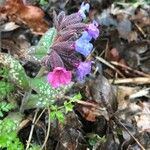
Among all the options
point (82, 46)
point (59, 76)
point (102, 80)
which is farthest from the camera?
point (102, 80)

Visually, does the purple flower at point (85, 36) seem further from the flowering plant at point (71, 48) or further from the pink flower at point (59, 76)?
the pink flower at point (59, 76)

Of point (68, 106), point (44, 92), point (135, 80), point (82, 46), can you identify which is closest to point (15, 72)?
point (44, 92)

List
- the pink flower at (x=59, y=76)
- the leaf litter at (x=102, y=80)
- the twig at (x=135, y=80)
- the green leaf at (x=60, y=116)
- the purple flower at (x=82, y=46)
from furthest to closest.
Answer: the twig at (x=135, y=80)
the leaf litter at (x=102, y=80)
the green leaf at (x=60, y=116)
the purple flower at (x=82, y=46)
the pink flower at (x=59, y=76)

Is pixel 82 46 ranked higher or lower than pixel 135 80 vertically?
higher

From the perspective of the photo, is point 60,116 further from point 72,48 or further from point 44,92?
point 72,48

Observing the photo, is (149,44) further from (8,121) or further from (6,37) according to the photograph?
(8,121)

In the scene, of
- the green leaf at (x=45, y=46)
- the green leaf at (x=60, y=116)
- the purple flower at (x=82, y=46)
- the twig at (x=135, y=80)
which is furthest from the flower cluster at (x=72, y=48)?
the twig at (x=135, y=80)

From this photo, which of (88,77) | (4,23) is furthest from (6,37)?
(88,77)
